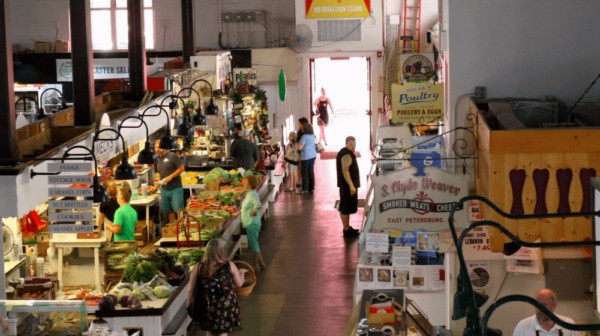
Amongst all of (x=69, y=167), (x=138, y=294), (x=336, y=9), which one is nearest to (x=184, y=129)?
(x=69, y=167)

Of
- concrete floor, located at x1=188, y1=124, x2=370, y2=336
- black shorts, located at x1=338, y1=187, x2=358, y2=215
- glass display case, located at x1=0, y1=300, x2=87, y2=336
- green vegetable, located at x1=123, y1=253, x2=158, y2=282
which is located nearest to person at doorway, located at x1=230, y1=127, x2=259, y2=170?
concrete floor, located at x1=188, y1=124, x2=370, y2=336

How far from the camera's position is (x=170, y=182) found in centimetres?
1727

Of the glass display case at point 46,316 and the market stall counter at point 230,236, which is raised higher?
the glass display case at point 46,316

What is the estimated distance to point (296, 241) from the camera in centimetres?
1752

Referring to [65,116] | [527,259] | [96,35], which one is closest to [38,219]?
[65,116]

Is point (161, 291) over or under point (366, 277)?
under

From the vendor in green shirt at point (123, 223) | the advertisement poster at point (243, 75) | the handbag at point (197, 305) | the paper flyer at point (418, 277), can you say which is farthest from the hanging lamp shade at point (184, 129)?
the advertisement poster at point (243, 75)

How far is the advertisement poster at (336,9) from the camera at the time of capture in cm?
2333

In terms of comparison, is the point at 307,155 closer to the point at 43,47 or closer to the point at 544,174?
the point at 43,47

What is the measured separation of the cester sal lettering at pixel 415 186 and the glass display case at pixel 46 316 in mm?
3003

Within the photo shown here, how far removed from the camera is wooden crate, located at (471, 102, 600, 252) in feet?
29.9

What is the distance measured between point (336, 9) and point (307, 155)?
3811 millimetres

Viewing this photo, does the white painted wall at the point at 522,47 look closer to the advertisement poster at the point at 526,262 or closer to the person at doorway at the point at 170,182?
the advertisement poster at the point at 526,262

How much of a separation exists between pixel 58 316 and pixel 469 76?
5.77m
